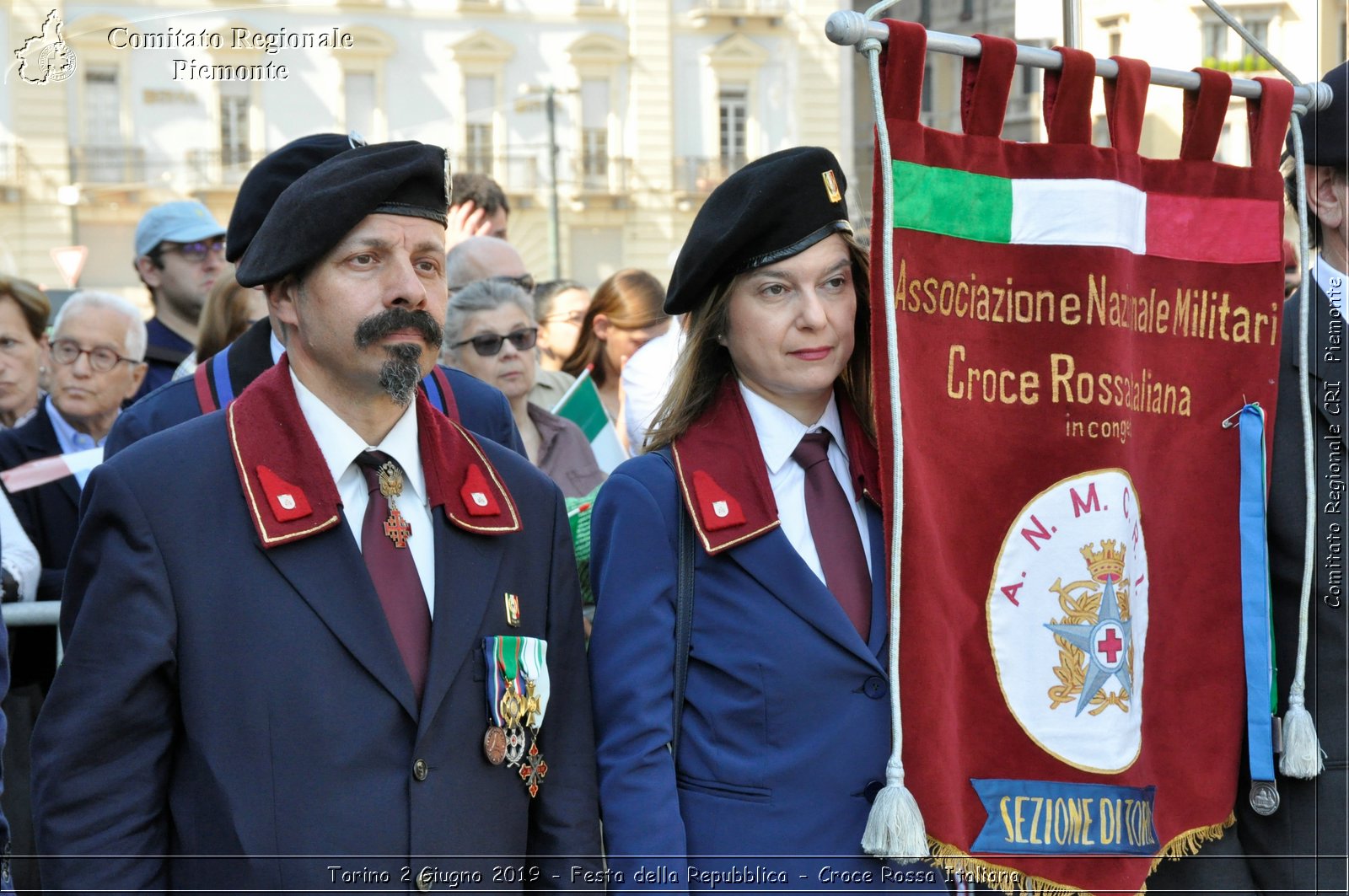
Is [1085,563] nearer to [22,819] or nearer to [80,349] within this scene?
[22,819]

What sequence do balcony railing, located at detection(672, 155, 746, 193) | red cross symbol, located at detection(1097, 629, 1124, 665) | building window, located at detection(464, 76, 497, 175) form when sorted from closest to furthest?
red cross symbol, located at detection(1097, 629, 1124, 665)
building window, located at detection(464, 76, 497, 175)
balcony railing, located at detection(672, 155, 746, 193)

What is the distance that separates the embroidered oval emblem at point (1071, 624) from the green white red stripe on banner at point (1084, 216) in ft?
1.69

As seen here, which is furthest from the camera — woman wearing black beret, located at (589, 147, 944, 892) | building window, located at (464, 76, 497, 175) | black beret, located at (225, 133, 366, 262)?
building window, located at (464, 76, 497, 175)

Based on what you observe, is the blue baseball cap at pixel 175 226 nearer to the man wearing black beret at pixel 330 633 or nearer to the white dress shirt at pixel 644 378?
the white dress shirt at pixel 644 378

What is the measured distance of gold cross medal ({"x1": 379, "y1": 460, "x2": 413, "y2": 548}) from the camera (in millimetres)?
2598

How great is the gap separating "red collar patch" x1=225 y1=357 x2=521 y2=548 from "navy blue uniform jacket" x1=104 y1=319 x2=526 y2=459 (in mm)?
662

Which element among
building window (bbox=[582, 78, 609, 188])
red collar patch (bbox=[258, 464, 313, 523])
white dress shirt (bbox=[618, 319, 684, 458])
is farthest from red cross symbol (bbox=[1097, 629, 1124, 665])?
building window (bbox=[582, 78, 609, 188])

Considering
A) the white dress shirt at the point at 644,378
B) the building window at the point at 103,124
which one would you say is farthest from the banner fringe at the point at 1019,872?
the building window at the point at 103,124

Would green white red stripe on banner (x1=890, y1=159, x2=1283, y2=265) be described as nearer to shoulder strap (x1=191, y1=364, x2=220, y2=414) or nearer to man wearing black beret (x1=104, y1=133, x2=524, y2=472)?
man wearing black beret (x1=104, y1=133, x2=524, y2=472)

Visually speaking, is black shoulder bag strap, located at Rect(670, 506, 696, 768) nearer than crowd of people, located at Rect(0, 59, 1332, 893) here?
No

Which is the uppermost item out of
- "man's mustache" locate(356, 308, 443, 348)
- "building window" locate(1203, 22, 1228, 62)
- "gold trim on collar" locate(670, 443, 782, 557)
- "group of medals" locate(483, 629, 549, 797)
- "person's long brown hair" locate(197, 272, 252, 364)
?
"building window" locate(1203, 22, 1228, 62)

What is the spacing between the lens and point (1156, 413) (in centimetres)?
308

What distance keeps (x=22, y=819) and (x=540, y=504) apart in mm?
2014

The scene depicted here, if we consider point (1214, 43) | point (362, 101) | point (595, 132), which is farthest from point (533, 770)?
point (595, 132)
